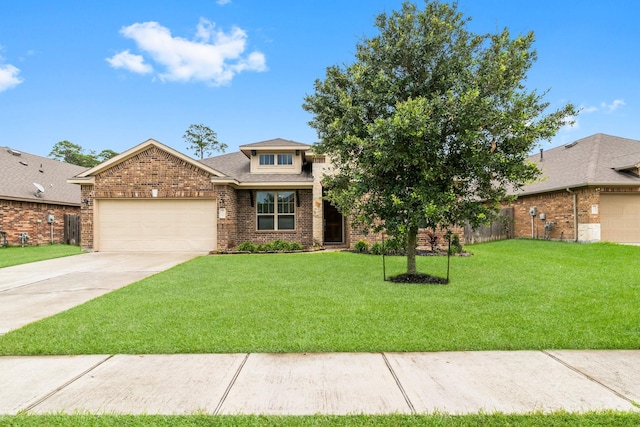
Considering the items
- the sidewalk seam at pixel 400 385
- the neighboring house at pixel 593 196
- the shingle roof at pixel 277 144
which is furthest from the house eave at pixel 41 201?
the neighboring house at pixel 593 196

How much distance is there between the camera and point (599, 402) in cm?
265

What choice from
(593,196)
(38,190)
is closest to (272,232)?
(38,190)

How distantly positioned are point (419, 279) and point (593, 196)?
12.4 meters

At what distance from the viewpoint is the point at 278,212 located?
15211 millimetres

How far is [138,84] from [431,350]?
→ 79.7ft

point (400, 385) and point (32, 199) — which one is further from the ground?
point (32, 199)

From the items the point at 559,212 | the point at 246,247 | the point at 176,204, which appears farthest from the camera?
the point at 559,212

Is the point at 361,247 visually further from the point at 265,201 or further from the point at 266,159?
the point at 266,159

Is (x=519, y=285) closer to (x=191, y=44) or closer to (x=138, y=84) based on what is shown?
(x=191, y=44)

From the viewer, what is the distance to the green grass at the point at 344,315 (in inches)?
151

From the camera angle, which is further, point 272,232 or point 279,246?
point 272,232

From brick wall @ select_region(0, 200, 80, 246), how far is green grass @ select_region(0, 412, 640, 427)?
18683 mm

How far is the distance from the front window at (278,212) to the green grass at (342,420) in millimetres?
12768

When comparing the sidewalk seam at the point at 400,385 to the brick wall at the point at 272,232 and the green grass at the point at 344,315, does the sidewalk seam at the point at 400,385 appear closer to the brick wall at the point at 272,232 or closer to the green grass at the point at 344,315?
the green grass at the point at 344,315
